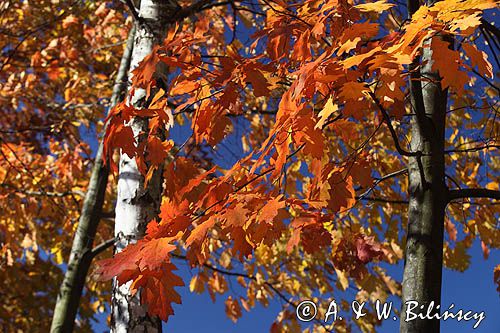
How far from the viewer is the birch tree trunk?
3297 mm

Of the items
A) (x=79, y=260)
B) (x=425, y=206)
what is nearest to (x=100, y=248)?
(x=79, y=260)

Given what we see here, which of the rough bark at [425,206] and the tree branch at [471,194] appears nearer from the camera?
the rough bark at [425,206]

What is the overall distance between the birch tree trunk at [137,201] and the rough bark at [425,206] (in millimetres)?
1678

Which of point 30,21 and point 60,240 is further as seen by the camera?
point 30,21

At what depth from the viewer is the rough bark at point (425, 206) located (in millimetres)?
2428

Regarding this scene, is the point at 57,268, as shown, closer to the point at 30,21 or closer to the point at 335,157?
the point at 30,21

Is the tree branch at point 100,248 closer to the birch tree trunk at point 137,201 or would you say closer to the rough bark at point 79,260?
the rough bark at point 79,260

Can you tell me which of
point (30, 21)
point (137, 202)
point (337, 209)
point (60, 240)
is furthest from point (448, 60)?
point (30, 21)

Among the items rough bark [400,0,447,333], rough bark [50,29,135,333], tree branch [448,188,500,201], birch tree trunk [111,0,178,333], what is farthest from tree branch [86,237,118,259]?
tree branch [448,188,500,201]

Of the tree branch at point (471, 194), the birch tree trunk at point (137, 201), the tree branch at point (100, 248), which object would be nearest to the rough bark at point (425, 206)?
the tree branch at point (471, 194)

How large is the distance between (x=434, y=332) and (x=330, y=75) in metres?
1.33

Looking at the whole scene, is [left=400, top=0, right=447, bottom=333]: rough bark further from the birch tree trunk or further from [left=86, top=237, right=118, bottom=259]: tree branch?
[left=86, top=237, right=118, bottom=259]: tree branch

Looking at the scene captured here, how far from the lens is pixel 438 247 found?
99.0 inches

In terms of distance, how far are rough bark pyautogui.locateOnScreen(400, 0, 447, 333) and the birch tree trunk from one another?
5.50 feet
